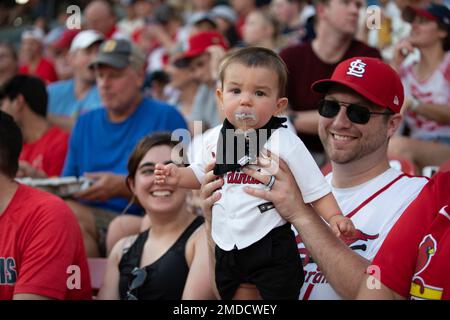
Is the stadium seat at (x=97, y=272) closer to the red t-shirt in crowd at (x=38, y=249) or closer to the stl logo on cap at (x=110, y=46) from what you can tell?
the red t-shirt in crowd at (x=38, y=249)

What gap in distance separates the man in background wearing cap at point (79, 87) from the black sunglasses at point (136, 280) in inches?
140

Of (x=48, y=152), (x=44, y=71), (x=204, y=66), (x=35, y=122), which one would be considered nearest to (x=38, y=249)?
(x=48, y=152)

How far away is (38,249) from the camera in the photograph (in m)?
3.67

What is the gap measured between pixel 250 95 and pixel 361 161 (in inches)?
30.4

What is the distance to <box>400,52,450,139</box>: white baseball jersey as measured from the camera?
5.34 meters

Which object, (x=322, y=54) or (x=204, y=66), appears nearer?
(x=322, y=54)

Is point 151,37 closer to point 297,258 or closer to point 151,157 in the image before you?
point 151,157

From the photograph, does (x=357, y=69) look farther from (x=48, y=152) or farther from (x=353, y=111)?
(x=48, y=152)

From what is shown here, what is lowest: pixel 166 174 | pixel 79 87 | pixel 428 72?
pixel 166 174

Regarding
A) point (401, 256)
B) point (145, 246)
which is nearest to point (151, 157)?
point (145, 246)

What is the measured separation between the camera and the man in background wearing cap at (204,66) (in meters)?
6.51

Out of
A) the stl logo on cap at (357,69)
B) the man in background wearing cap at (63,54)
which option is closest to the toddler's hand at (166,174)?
the stl logo on cap at (357,69)

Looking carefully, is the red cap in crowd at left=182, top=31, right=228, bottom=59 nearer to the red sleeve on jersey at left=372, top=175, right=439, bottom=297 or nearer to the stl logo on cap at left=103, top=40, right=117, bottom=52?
the stl logo on cap at left=103, top=40, right=117, bottom=52

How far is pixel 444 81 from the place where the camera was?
17.6 feet
